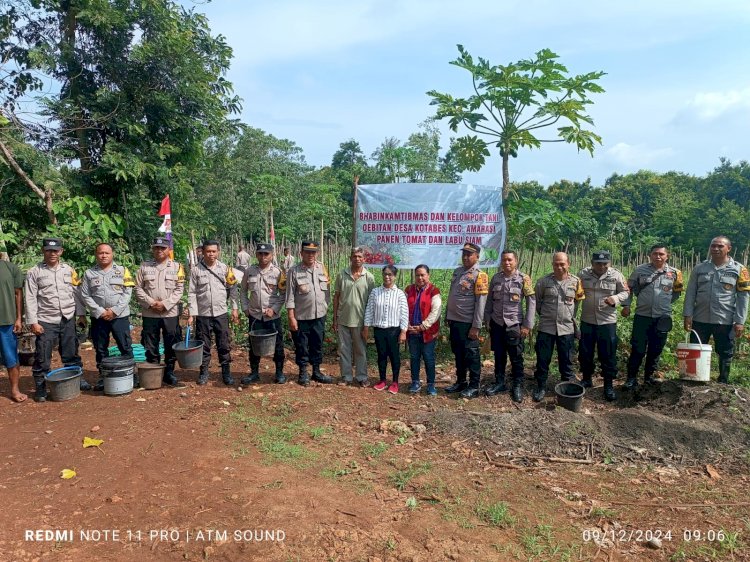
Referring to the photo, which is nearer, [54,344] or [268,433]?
[268,433]

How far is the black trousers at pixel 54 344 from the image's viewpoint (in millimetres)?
5609

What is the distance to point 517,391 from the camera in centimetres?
585

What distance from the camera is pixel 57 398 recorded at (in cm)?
549

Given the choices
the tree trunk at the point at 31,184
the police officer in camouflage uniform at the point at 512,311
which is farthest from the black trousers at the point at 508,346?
the tree trunk at the point at 31,184

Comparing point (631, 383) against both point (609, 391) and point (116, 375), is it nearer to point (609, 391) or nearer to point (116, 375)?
point (609, 391)

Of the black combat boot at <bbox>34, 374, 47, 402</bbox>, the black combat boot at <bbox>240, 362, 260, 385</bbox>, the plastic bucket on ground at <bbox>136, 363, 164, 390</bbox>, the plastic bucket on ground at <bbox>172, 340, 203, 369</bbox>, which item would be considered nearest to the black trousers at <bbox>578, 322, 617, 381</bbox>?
the black combat boot at <bbox>240, 362, 260, 385</bbox>

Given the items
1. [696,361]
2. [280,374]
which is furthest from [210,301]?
[696,361]

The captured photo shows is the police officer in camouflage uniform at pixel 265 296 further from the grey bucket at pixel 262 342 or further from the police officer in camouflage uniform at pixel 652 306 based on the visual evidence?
the police officer in camouflage uniform at pixel 652 306

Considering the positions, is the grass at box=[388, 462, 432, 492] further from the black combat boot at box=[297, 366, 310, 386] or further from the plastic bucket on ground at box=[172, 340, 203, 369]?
the plastic bucket on ground at box=[172, 340, 203, 369]

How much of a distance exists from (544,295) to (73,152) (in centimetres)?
890

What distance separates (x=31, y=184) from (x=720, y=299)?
9973 millimetres

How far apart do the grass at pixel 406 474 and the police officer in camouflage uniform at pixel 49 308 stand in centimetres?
413
